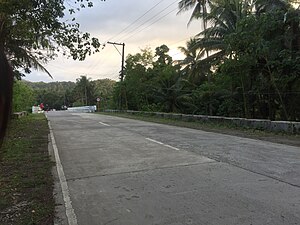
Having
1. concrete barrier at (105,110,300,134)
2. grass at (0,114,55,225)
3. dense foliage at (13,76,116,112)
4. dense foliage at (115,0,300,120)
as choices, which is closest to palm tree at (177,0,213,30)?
dense foliage at (115,0,300,120)

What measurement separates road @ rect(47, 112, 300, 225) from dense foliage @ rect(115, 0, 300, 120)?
7.68 metres

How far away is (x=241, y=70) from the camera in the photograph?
19000 millimetres

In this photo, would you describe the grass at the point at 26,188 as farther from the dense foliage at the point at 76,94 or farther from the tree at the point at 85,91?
the tree at the point at 85,91

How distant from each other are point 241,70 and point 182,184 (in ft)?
44.6

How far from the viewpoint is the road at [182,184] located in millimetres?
4953

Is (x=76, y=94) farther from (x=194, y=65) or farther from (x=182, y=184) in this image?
(x=182, y=184)

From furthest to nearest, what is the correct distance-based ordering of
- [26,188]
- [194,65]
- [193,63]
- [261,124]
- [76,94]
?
[76,94] < [193,63] < [194,65] < [261,124] < [26,188]

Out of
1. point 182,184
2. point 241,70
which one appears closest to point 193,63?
point 241,70

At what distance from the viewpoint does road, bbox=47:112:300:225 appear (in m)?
→ 4.95

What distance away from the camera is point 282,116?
63.4 feet

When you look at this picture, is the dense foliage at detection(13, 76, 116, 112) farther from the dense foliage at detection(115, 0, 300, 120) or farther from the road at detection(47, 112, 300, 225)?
the road at detection(47, 112, 300, 225)

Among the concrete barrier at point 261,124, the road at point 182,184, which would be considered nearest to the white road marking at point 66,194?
the road at point 182,184

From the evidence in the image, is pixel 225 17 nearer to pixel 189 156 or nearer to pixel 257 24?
pixel 257 24

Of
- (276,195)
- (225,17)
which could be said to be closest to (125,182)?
(276,195)
